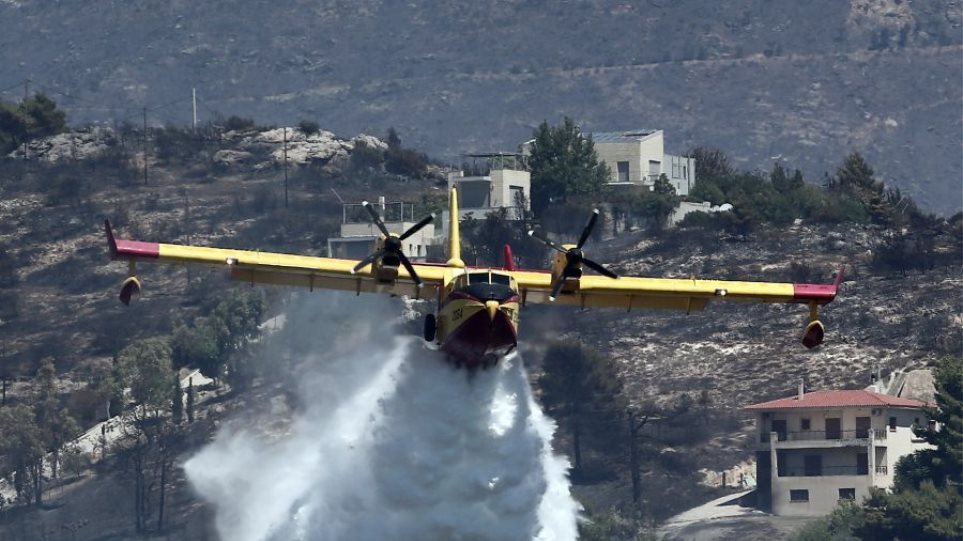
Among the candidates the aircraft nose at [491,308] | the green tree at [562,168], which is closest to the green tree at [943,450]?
the aircraft nose at [491,308]

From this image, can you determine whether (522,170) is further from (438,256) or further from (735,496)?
(735,496)

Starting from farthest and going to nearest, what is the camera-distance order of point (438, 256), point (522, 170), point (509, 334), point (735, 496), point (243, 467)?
point (522, 170), point (438, 256), point (735, 496), point (243, 467), point (509, 334)

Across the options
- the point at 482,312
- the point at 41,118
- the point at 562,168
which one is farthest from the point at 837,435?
the point at 41,118

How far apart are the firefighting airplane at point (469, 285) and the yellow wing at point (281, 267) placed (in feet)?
0.09

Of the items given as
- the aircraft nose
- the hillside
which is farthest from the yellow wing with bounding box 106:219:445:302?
the hillside

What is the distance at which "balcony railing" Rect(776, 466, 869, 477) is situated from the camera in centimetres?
10569

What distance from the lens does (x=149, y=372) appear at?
122750mm

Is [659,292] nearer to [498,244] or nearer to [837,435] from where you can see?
[837,435]

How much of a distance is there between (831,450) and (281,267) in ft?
159

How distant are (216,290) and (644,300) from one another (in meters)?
77.4

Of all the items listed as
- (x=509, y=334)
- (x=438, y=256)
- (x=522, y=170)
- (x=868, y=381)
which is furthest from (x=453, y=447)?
(x=522, y=170)

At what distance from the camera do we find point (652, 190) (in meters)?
161

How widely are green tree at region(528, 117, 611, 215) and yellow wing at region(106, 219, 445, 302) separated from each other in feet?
286

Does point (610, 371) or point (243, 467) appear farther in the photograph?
point (610, 371)
